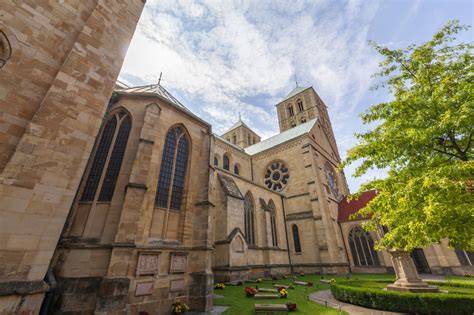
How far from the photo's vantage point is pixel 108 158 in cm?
884

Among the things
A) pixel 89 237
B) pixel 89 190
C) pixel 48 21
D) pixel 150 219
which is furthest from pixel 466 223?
→ pixel 48 21

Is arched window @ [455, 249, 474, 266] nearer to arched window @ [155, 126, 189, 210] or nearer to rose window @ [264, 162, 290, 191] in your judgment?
rose window @ [264, 162, 290, 191]

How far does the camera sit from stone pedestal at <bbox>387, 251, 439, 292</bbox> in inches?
315

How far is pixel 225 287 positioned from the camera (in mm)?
11453

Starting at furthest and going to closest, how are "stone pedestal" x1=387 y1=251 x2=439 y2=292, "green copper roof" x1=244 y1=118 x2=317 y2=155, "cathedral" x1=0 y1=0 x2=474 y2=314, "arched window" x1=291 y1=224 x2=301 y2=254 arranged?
"green copper roof" x1=244 y1=118 x2=317 y2=155 → "arched window" x1=291 y1=224 x2=301 y2=254 → "stone pedestal" x1=387 y1=251 x2=439 y2=292 → "cathedral" x1=0 y1=0 x2=474 y2=314

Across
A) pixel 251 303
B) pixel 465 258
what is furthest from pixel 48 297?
pixel 465 258

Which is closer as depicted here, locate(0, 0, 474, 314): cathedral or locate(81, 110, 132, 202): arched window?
locate(0, 0, 474, 314): cathedral

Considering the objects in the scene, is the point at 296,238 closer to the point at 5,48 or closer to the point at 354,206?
the point at 354,206

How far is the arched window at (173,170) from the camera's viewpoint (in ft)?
30.7

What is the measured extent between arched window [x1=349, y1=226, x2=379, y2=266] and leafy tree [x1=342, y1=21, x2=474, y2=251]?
49.2 feet

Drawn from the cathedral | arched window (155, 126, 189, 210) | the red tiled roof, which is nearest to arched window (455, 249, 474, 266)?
the red tiled roof

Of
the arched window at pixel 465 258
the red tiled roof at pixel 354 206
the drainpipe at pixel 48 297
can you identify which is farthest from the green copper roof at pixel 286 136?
the drainpipe at pixel 48 297

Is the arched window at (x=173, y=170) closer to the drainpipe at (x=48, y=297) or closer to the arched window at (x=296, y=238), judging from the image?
the drainpipe at (x=48, y=297)

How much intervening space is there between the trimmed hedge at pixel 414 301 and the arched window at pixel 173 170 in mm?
8680
